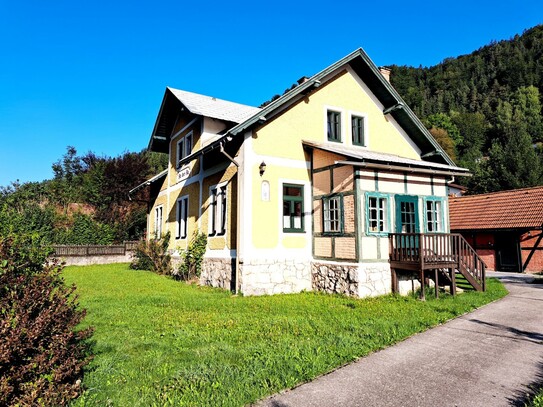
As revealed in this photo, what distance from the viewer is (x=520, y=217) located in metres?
20.8

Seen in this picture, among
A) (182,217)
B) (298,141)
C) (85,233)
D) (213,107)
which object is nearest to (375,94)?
(298,141)

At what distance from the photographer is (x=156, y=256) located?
1881 centimetres

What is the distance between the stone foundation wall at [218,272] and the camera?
1280cm

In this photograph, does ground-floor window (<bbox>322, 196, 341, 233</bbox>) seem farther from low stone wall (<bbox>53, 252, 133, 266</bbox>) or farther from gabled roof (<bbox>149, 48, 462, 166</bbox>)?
low stone wall (<bbox>53, 252, 133, 266</bbox>)

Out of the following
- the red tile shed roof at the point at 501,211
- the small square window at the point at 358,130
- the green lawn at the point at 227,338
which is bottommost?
the green lawn at the point at 227,338

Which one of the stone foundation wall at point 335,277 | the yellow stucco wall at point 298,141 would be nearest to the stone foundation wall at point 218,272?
the yellow stucco wall at point 298,141

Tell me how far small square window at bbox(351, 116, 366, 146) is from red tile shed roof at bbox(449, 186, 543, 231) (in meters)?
11.9

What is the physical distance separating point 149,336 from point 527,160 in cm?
4125

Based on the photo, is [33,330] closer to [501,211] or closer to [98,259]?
[98,259]

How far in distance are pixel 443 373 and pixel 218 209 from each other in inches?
396

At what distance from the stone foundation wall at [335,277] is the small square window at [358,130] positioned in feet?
17.7

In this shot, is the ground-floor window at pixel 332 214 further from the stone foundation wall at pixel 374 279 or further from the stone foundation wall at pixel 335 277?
the stone foundation wall at pixel 374 279

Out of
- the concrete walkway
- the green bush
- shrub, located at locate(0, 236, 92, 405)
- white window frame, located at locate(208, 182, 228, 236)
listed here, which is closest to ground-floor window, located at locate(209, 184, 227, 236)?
white window frame, located at locate(208, 182, 228, 236)

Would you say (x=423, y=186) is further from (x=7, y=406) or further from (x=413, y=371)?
(x=7, y=406)
